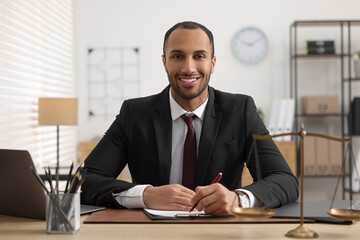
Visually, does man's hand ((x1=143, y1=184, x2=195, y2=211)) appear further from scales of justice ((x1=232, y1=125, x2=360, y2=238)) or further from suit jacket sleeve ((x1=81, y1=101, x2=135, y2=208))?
scales of justice ((x1=232, y1=125, x2=360, y2=238))

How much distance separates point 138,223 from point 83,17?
12.5ft

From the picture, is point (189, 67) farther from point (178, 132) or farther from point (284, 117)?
point (284, 117)

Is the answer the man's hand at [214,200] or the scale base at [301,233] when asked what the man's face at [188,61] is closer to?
the man's hand at [214,200]

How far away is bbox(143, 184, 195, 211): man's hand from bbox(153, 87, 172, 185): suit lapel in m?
0.35

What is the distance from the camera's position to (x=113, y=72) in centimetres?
489

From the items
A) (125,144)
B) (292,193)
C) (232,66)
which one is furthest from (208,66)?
(232,66)

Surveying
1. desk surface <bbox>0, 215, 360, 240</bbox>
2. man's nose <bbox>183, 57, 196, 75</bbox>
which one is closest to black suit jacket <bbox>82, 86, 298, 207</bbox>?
man's nose <bbox>183, 57, 196, 75</bbox>

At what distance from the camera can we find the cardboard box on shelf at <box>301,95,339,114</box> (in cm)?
467

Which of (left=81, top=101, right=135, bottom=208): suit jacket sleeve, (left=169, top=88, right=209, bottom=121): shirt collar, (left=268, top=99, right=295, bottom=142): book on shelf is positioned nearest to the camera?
(left=81, top=101, right=135, bottom=208): suit jacket sleeve

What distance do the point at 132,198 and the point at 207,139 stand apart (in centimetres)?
47

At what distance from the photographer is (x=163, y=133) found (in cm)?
198

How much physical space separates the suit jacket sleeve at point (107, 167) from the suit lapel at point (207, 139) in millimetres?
315

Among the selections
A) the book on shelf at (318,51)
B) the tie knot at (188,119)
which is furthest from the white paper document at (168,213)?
the book on shelf at (318,51)

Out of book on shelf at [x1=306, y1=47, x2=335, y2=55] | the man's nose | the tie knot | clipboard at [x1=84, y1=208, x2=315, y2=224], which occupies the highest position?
book on shelf at [x1=306, y1=47, x2=335, y2=55]
